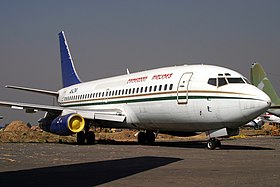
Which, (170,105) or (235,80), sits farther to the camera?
(170,105)

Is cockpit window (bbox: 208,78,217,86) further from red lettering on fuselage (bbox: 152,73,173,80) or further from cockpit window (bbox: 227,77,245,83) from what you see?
red lettering on fuselage (bbox: 152,73,173,80)

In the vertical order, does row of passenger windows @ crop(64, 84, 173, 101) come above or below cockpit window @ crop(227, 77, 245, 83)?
above

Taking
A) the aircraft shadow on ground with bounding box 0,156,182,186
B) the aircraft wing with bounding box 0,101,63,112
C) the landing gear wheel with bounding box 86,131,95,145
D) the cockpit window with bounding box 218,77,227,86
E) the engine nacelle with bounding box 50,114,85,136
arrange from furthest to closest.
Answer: the landing gear wheel with bounding box 86,131,95,145
the aircraft wing with bounding box 0,101,63,112
the engine nacelle with bounding box 50,114,85,136
the cockpit window with bounding box 218,77,227,86
the aircraft shadow on ground with bounding box 0,156,182,186

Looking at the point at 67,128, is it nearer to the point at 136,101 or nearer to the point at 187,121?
the point at 136,101

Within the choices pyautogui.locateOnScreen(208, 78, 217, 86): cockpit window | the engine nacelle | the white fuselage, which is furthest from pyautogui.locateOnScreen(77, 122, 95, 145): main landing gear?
pyautogui.locateOnScreen(208, 78, 217, 86): cockpit window

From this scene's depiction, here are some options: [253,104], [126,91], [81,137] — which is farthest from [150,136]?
[253,104]

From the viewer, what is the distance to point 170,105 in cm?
1917

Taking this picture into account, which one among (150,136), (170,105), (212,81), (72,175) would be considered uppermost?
(212,81)

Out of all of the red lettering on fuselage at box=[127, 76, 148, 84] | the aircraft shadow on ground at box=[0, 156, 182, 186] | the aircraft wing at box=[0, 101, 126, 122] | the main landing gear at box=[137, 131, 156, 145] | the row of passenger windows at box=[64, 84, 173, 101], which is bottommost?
the aircraft shadow on ground at box=[0, 156, 182, 186]

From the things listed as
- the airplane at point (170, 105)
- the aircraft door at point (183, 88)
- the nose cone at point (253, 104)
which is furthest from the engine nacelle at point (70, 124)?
the nose cone at point (253, 104)

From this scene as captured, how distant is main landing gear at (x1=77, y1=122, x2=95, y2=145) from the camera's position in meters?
24.6

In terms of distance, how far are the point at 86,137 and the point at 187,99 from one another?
27.3 ft

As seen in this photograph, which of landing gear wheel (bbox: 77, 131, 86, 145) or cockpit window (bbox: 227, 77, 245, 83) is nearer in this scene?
cockpit window (bbox: 227, 77, 245, 83)

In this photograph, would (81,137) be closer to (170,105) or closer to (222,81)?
(170,105)
